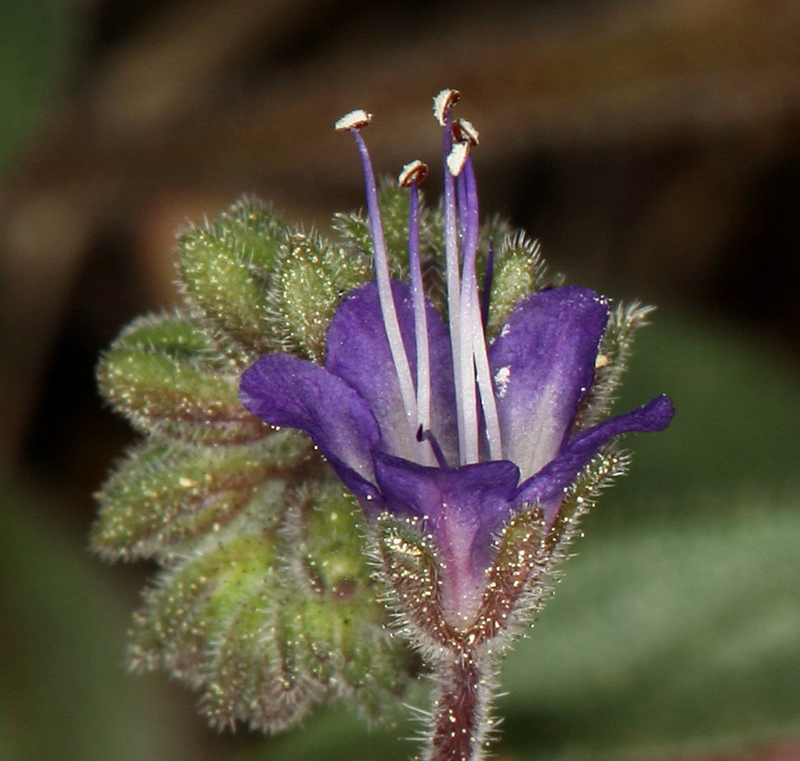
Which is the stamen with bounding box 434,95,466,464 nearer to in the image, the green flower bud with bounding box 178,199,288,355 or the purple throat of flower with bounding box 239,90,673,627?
the purple throat of flower with bounding box 239,90,673,627

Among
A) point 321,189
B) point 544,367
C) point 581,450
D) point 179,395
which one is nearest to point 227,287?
point 179,395

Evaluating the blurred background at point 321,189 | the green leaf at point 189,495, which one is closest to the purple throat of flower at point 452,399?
the green leaf at point 189,495

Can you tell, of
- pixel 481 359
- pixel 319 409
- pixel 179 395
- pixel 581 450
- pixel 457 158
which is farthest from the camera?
pixel 179 395

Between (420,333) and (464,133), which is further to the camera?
(464,133)

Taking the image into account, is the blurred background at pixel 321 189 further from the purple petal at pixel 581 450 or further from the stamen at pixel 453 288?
the purple petal at pixel 581 450

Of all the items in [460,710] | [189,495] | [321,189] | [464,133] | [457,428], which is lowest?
[460,710]

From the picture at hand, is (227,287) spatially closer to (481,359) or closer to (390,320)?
(390,320)

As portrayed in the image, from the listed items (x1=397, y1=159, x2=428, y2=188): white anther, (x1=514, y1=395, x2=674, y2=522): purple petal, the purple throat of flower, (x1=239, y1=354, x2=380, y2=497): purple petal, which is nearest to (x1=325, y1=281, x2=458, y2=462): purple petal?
the purple throat of flower
